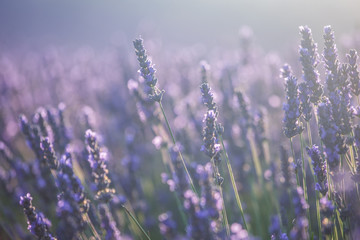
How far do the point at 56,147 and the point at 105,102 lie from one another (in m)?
2.72

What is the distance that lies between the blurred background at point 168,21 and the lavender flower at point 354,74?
7.97m

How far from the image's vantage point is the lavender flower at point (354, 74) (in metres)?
2.04

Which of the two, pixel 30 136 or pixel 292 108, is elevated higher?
pixel 30 136

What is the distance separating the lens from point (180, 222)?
3.86 metres

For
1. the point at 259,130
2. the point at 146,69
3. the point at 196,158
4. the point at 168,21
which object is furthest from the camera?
the point at 168,21

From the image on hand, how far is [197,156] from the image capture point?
4.00m

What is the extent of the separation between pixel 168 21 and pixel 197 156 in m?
19.2

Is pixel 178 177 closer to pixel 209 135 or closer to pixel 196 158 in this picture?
pixel 209 135

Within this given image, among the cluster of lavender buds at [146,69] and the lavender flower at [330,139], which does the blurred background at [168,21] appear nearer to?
the cluster of lavender buds at [146,69]

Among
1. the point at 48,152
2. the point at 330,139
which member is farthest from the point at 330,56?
the point at 48,152

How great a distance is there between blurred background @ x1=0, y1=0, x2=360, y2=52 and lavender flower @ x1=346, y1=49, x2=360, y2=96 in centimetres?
797

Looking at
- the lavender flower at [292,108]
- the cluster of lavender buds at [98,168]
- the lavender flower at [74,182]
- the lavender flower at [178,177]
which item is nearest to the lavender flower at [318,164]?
the lavender flower at [292,108]

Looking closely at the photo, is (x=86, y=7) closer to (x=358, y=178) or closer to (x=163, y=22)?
(x=163, y=22)

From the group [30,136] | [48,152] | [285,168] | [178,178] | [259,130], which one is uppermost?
[30,136]
